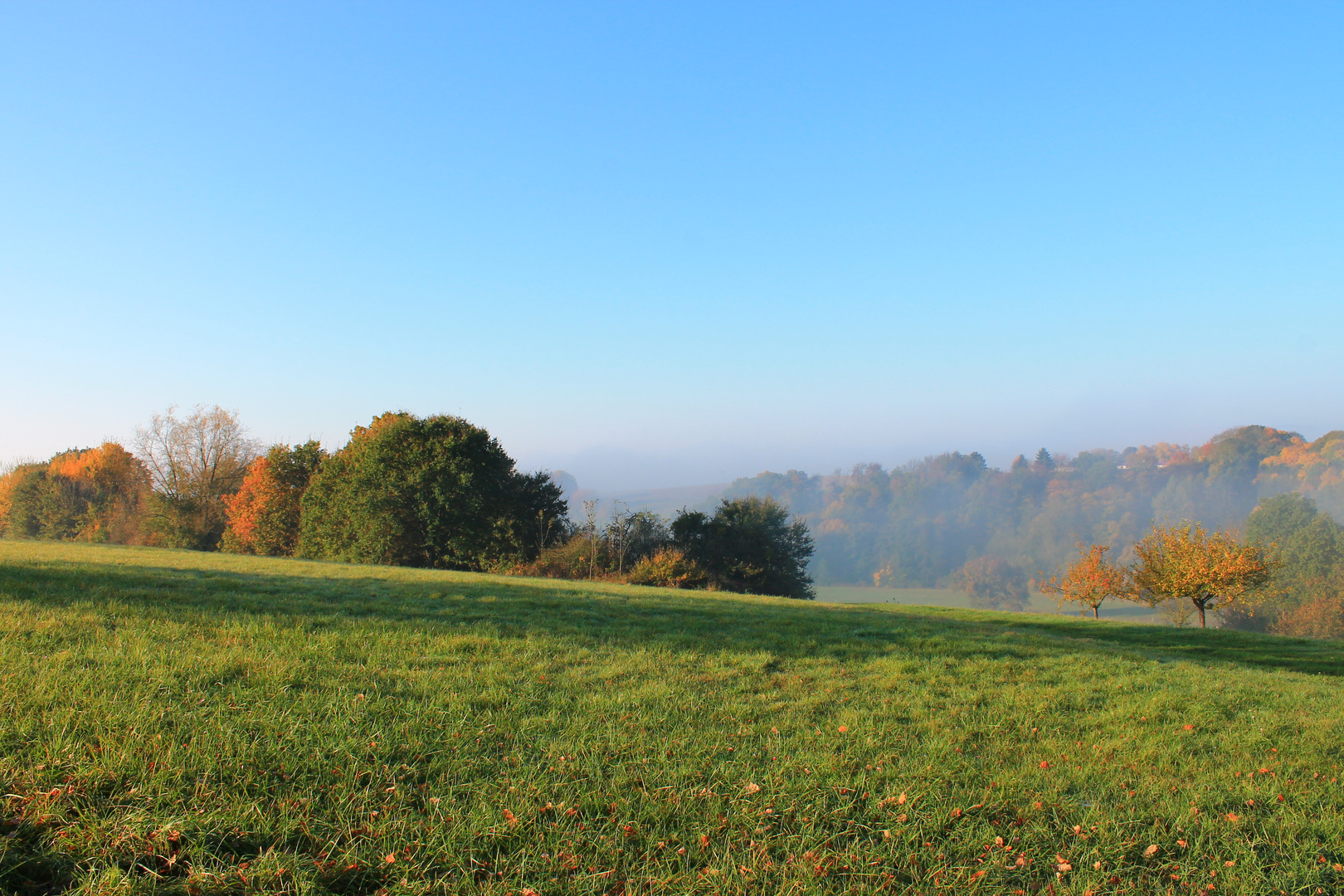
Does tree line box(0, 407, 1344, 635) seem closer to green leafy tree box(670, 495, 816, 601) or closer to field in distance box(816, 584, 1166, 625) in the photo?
green leafy tree box(670, 495, 816, 601)

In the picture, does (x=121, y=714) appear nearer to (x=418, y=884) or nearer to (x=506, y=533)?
(x=418, y=884)

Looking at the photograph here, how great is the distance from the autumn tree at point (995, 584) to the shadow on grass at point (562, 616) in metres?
83.1

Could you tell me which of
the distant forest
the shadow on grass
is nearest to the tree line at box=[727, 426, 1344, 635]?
the distant forest

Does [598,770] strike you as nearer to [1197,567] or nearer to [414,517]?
[1197,567]

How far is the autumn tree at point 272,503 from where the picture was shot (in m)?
39.5

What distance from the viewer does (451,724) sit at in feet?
13.5

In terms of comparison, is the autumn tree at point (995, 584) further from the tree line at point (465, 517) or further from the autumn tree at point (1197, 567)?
the autumn tree at point (1197, 567)

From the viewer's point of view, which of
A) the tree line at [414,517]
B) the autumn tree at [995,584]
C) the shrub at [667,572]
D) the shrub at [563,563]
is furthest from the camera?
the autumn tree at [995,584]

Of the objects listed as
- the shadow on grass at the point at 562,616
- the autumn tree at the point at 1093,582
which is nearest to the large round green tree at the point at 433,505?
the shadow on grass at the point at 562,616

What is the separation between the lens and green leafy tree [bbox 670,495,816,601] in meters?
36.8

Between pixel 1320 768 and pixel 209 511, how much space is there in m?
52.3

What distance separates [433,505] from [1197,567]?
1276 inches

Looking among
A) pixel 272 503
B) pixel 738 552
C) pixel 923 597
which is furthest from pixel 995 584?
pixel 272 503

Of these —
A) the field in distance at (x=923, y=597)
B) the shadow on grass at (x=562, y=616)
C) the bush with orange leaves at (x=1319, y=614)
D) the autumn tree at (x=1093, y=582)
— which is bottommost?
the field in distance at (x=923, y=597)
